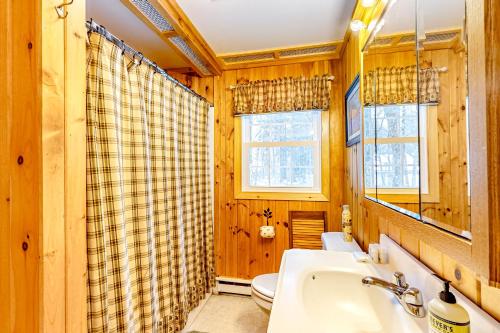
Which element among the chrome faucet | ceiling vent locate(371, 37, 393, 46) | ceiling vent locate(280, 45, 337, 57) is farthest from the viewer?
ceiling vent locate(280, 45, 337, 57)

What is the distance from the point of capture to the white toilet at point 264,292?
151 centimetres

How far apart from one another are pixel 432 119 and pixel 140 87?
1.48 m

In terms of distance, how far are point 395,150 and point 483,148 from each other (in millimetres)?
516

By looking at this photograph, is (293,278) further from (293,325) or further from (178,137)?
(178,137)

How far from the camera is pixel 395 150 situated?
941 millimetres

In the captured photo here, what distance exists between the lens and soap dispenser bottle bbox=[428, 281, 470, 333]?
493 mm

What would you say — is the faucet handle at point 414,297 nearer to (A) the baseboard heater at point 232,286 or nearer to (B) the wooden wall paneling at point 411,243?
(B) the wooden wall paneling at point 411,243

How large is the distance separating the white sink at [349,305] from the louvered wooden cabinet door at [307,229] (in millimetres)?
1284

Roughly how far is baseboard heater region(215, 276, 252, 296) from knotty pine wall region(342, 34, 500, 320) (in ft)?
4.12

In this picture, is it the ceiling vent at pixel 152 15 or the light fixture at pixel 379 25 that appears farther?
the ceiling vent at pixel 152 15

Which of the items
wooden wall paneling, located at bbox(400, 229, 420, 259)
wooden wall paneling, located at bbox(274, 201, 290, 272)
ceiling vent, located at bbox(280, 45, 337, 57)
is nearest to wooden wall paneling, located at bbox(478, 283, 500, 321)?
wooden wall paneling, located at bbox(400, 229, 420, 259)

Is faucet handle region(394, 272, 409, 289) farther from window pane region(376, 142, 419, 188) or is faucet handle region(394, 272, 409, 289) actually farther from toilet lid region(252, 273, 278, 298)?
toilet lid region(252, 273, 278, 298)

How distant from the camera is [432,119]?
693 mm

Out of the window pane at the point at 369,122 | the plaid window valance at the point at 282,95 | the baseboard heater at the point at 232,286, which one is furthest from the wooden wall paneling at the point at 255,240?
the window pane at the point at 369,122
